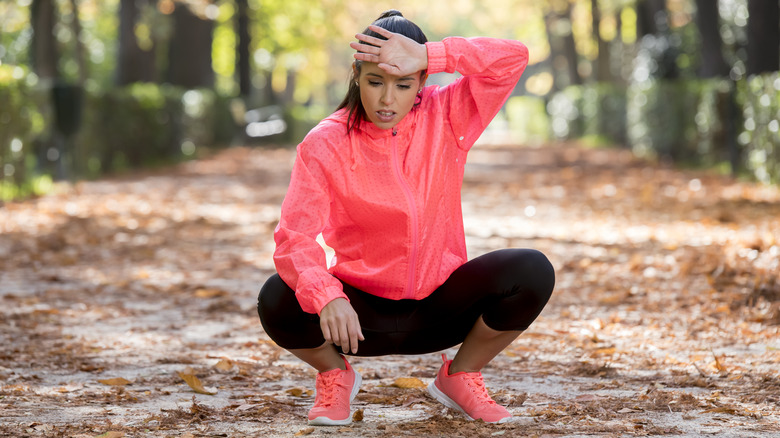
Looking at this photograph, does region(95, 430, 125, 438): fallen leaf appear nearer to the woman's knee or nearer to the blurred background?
the woman's knee

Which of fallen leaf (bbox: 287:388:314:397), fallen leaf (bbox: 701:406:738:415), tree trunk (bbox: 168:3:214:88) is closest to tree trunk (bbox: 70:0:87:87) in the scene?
tree trunk (bbox: 168:3:214:88)

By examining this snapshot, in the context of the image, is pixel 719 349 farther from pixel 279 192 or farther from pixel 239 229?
pixel 279 192

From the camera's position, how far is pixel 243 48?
3416cm

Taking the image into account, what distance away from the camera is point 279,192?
14945 mm

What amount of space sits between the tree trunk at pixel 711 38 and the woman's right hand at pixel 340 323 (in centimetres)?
1765

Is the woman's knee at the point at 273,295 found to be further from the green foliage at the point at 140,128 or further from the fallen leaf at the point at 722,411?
the green foliage at the point at 140,128

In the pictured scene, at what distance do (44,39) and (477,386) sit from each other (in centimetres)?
1647

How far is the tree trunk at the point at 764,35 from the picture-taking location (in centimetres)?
1538

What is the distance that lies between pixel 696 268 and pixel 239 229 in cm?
514

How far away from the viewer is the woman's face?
3.39 metres

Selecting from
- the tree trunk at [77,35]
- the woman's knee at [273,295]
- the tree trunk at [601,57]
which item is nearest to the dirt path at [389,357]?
the woman's knee at [273,295]

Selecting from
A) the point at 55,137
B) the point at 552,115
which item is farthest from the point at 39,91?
the point at 552,115

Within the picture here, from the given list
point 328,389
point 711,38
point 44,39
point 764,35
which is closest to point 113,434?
point 328,389

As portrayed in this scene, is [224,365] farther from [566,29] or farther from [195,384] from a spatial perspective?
[566,29]
